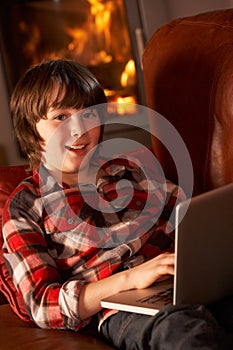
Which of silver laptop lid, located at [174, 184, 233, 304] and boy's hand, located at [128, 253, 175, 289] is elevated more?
silver laptop lid, located at [174, 184, 233, 304]

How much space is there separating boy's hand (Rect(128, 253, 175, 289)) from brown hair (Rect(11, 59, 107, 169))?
1.50ft

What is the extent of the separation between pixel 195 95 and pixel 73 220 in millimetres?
444

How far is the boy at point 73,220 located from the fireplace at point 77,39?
2432 millimetres

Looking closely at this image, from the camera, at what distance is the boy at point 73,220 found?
1.47 m

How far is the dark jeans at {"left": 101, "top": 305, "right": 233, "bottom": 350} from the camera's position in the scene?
116 centimetres

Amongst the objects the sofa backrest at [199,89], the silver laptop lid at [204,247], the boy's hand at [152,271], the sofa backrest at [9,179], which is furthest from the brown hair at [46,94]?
the silver laptop lid at [204,247]

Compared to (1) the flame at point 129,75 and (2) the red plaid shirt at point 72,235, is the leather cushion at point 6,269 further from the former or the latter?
(1) the flame at point 129,75

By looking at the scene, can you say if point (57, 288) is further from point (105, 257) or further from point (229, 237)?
point (229, 237)

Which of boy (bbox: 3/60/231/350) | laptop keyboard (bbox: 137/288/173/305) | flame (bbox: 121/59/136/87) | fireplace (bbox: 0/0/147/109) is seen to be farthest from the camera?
flame (bbox: 121/59/136/87)

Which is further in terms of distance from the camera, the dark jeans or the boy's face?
the boy's face

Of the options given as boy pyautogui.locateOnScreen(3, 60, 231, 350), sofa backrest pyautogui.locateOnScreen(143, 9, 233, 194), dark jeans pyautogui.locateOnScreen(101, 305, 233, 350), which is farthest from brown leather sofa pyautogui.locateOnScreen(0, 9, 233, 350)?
dark jeans pyautogui.locateOnScreen(101, 305, 233, 350)

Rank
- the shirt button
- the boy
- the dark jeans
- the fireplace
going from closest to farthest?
the dark jeans
the boy
the shirt button
the fireplace

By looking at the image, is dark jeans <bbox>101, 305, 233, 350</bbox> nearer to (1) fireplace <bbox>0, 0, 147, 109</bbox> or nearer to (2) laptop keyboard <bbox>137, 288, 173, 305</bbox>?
(2) laptop keyboard <bbox>137, 288, 173, 305</bbox>

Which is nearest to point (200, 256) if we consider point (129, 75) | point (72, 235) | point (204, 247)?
point (204, 247)
